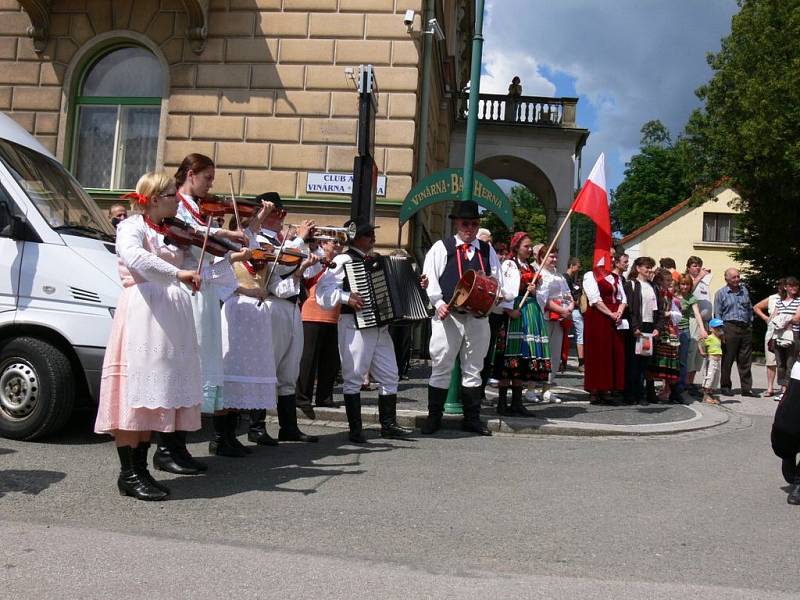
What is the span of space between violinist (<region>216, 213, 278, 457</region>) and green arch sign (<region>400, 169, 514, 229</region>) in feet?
13.8

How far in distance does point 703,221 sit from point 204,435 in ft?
151

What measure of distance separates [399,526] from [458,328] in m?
3.76

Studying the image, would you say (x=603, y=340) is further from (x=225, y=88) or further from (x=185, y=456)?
(x=225, y=88)

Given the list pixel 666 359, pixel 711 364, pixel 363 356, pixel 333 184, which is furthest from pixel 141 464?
pixel 333 184

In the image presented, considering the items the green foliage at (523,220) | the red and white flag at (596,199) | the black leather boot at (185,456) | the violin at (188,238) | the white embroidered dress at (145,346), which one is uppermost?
the green foliage at (523,220)

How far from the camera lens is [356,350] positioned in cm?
760

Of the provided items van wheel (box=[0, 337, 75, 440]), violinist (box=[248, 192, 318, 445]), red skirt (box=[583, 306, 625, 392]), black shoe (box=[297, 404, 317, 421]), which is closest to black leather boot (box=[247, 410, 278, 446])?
violinist (box=[248, 192, 318, 445])

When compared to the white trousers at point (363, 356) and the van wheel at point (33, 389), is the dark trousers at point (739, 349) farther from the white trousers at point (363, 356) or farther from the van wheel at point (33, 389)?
the van wheel at point (33, 389)

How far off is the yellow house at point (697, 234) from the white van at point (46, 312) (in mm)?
44019

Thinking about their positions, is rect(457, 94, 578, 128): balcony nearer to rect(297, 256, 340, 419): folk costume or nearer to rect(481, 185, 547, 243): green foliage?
rect(297, 256, 340, 419): folk costume

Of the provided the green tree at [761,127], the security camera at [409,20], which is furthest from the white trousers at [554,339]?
the green tree at [761,127]

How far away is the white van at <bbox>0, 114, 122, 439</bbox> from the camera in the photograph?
6.73 m

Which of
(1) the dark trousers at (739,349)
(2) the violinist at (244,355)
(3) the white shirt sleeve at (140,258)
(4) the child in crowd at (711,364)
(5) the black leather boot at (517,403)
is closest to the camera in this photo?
(3) the white shirt sleeve at (140,258)

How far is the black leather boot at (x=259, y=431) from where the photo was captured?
7195 mm
